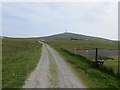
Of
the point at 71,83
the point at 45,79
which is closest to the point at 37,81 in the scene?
the point at 45,79

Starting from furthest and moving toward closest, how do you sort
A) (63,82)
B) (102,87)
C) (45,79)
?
1. (45,79)
2. (63,82)
3. (102,87)

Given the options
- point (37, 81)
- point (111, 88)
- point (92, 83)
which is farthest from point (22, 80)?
point (111, 88)

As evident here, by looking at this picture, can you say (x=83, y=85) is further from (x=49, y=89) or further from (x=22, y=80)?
(x=22, y=80)

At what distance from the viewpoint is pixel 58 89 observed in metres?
14.6

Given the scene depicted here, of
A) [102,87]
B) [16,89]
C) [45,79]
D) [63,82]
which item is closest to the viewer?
[16,89]

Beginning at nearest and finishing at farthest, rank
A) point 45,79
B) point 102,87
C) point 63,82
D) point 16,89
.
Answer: point 16,89
point 102,87
point 63,82
point 45,79

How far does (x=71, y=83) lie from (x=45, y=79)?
2303 mm

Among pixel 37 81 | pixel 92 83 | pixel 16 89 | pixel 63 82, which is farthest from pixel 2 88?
pixel 92 83

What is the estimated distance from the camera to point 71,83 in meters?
16.5

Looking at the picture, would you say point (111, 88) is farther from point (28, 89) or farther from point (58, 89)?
point (28, 89)

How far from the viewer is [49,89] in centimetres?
1458

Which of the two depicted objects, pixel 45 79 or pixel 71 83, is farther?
pixel 45 79

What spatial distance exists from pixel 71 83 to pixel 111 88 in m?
2.54

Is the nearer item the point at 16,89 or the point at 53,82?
the point at 16,89
